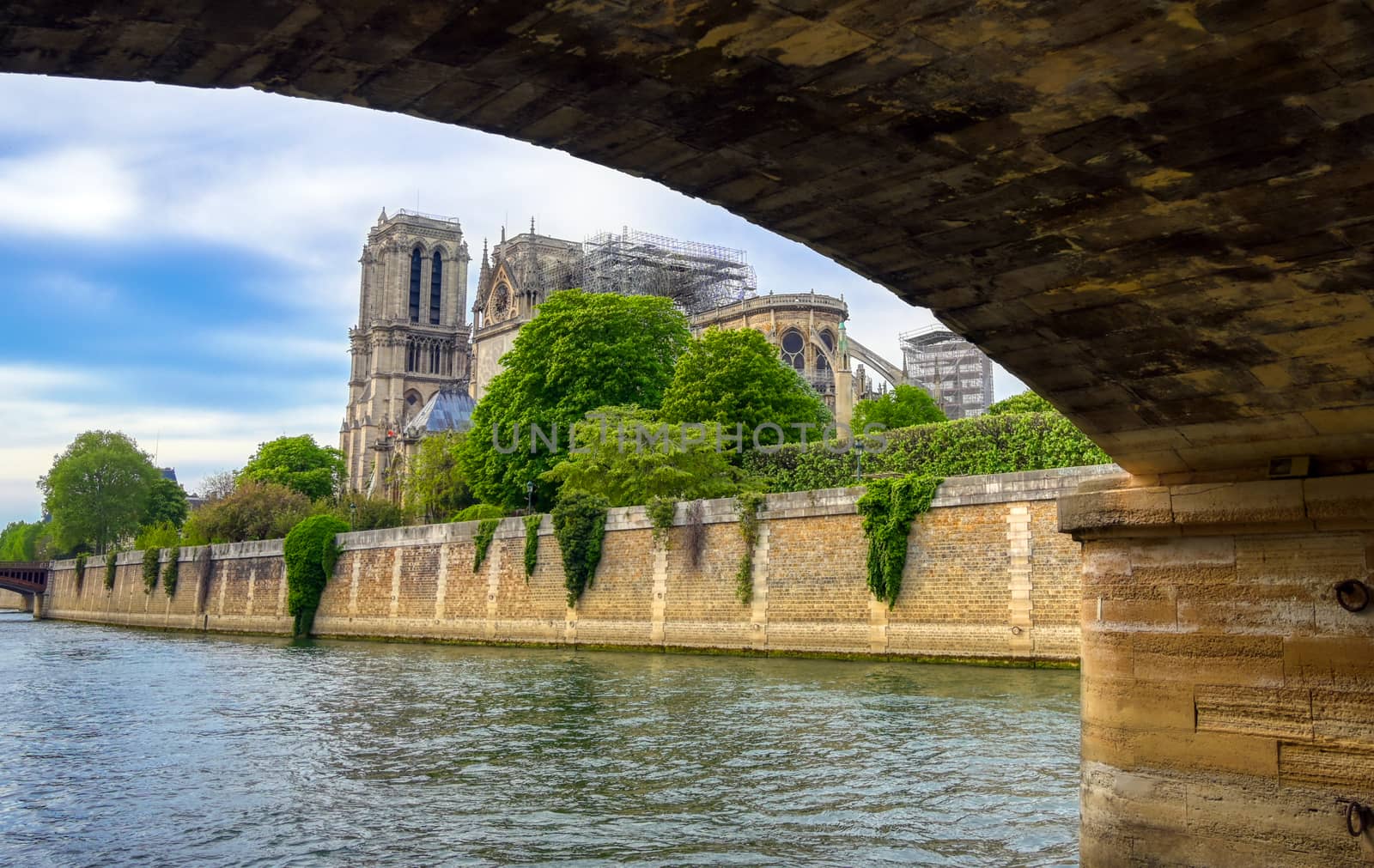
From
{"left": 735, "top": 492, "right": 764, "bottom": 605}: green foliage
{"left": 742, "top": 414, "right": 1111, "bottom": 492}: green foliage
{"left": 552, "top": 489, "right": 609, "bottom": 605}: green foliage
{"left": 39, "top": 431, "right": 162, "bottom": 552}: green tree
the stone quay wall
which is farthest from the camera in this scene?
{"left": 39, "top": 431, "right": 162, "bottom": 552}: green tree

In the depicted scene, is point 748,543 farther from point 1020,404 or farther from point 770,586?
point 1020,404

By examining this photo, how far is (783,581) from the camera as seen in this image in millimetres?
26531

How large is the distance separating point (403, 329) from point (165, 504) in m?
25.7

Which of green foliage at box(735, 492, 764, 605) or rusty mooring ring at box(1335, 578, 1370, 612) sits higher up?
green foliage at box(735, 492, 764, 605)

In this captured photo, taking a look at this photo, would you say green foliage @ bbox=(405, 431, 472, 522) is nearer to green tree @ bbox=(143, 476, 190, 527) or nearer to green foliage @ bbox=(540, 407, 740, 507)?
green foliage @ bbox=(540, 407, 740, 507)

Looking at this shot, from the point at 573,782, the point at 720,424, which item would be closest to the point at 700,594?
the point at 720,424

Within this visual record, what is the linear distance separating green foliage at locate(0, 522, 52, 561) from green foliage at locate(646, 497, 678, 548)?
8763 centimetres

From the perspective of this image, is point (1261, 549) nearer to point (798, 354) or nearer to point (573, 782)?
point (573, 782)

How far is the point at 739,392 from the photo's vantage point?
129 feet

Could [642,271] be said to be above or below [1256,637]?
above

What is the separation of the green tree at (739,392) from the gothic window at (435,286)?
69398 millimetres

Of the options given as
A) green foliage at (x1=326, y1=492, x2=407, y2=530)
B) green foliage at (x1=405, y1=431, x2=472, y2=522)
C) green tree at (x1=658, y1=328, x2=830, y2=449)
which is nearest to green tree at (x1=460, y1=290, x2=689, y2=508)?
green tree at (x1=658, y1=328, x2=830, y2=449)

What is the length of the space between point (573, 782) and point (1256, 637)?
270 inches

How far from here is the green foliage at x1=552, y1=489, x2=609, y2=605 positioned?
31469 mm
